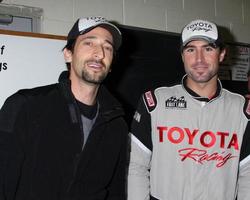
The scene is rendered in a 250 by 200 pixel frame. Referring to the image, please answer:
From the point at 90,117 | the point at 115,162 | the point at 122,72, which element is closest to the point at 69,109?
the point at 90,117

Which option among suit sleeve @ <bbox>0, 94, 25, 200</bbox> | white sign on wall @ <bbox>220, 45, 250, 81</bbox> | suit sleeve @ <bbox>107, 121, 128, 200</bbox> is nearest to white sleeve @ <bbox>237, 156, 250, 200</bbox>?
suit sleeve @ <bbox>107, 121, 128, 200</bbox>

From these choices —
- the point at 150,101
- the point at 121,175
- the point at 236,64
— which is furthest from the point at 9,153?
the point at 236,64

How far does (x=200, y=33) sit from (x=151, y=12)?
3.06ft

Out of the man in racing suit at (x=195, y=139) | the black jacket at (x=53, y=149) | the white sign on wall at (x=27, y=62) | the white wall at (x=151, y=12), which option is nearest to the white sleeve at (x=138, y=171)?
the man in racing suit at (x=195, y=139)

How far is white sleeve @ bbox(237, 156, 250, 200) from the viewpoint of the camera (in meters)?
1.49

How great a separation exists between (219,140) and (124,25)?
1087 millimetres

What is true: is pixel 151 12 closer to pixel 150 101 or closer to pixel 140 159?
pixel 150 101

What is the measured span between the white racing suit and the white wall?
0.84m

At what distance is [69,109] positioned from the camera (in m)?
1.31

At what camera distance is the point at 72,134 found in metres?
1.28

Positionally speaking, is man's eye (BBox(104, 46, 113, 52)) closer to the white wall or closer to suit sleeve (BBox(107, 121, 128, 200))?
suit sleeve (BBox(107, 121, 128, 200))

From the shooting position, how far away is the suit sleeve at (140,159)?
1469 millimetres

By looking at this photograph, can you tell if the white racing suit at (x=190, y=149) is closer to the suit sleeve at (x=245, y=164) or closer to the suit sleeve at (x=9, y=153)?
the suit sleeve at (x=245, y=164)

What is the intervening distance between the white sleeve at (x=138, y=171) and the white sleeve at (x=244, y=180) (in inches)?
16.0
